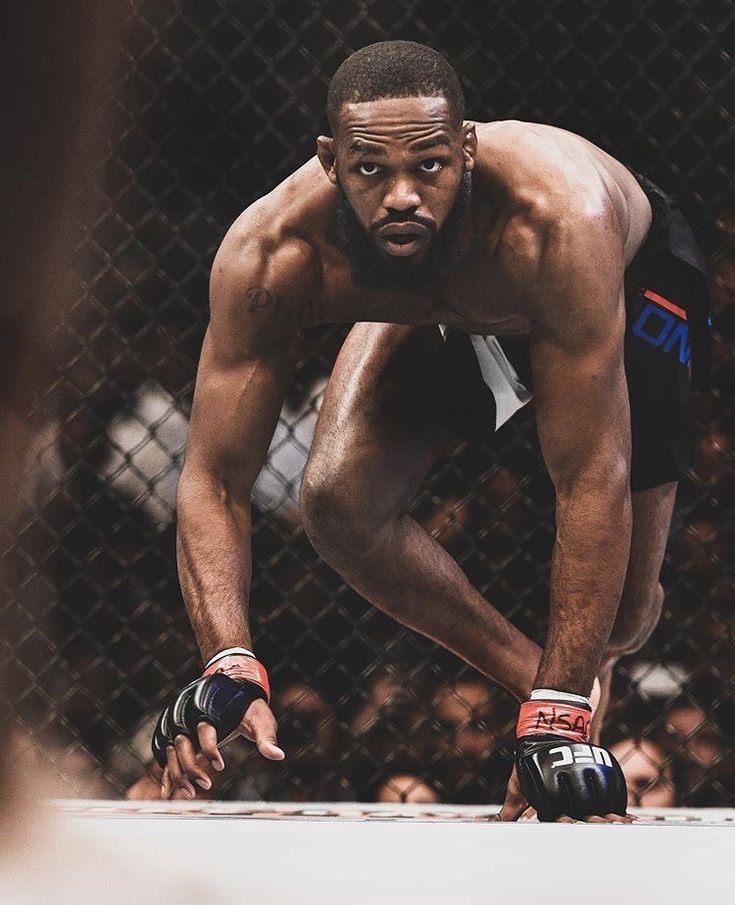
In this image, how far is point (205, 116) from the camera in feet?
7.05

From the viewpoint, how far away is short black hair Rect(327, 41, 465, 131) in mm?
1073

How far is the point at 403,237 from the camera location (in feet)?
3.50

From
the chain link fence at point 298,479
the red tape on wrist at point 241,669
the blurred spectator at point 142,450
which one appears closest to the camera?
the red tape on wrist at point 241,669

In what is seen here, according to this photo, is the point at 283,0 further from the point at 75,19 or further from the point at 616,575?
the point at 75,19

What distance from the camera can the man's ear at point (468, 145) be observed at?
1.09m

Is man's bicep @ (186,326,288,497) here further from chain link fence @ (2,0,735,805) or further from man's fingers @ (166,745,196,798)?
chain link fence @ (2,0,735,805)

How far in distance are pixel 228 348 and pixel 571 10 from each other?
1.18m

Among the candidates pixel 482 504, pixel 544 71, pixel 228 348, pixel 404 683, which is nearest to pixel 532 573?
pixel 482 504

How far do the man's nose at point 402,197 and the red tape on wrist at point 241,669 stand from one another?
38 cm

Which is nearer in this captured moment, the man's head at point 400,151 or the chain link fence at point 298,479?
the man's head at point 400,151

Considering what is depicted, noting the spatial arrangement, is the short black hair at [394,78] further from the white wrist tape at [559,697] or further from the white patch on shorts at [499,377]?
the white wrist tape at [559,697]

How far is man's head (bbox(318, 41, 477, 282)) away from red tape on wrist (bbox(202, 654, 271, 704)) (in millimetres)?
351

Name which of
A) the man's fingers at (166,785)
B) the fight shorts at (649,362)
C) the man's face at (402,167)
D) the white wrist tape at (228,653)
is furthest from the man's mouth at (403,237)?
the man's fingers at (166,785)

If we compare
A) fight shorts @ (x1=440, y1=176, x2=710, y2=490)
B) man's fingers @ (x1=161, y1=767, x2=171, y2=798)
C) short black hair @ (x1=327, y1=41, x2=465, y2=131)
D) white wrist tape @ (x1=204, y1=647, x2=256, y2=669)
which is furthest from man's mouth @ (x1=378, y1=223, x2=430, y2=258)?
man's fingers @ (x1=161, y1=767, x2=171, y2=798)
